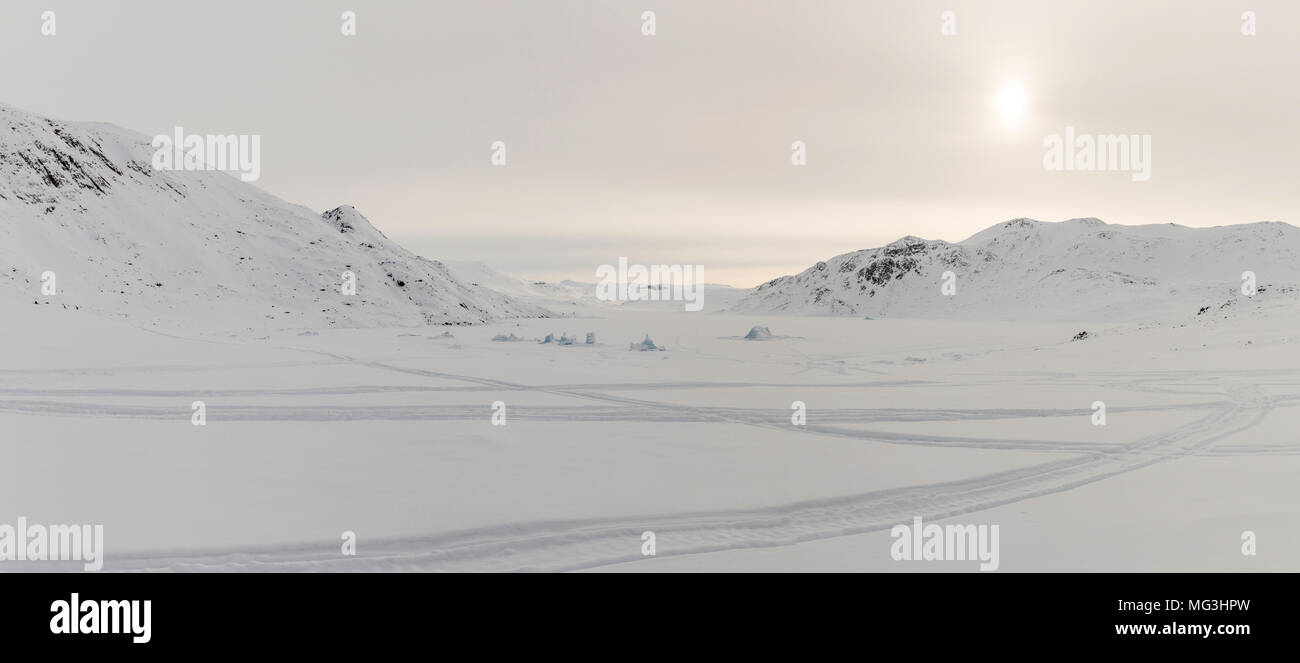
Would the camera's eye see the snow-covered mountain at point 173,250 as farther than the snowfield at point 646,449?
Yes

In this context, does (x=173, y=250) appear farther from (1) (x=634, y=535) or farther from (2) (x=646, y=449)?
(1) (x=634, y=535)

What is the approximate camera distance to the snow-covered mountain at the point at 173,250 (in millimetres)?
52719

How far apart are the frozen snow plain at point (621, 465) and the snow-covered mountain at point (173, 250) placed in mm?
32780

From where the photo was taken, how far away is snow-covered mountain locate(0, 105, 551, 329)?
52.7 m

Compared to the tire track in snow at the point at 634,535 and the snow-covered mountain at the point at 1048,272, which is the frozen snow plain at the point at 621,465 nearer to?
the tire track in snow at the point at 634,535

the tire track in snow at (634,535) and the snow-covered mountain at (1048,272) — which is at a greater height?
the snow-covered mountain at (1048,272)

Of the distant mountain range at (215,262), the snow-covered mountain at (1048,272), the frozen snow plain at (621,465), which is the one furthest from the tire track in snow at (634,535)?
the snow-covered mountain at (1048,272)

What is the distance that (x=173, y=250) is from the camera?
63.1m

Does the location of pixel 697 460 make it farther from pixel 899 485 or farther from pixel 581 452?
pixel 899 485

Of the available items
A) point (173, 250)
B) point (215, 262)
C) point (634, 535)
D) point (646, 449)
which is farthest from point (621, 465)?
point (173, 250)

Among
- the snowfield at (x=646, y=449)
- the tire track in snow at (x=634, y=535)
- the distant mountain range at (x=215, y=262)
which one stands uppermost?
the distant mountain range at (x=215, y=262)

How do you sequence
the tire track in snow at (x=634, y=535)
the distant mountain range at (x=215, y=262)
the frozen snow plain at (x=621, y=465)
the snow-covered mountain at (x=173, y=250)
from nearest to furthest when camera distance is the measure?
1. the tire track in snow at (x=634, y=535)
2. the frozen snow plain at (x=621, y=465)
3. the snow-covered mountain at (x=173, y=250)
4. the distant mountain range at (x=215, y=262)

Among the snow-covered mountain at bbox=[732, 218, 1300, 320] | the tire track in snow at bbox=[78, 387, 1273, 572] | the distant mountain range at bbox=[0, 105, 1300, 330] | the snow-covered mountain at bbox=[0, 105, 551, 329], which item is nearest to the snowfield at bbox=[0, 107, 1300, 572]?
the tire track in snow at bbox=[78, 387, 1273, 572]
